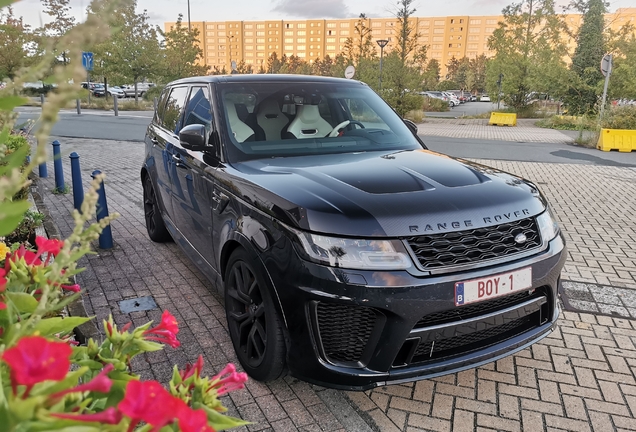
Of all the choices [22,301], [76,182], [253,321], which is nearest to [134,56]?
[76,182]

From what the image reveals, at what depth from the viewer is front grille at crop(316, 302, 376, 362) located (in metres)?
2.46

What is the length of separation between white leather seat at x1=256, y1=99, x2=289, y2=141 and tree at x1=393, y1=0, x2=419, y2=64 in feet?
94.4

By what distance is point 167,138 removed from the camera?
4.77m

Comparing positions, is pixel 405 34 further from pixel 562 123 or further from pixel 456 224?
pixel 456 224

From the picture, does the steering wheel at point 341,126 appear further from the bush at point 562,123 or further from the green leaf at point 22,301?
the bush at point 562,123

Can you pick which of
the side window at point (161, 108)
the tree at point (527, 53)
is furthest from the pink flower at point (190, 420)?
the tree at point (527, 53)

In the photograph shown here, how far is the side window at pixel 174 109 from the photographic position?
15.1 ft

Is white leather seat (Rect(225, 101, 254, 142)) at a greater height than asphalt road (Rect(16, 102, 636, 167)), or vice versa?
white leather seat (Rect(225, 101, 254, 142))

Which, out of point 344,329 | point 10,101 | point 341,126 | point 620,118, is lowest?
point 344,329

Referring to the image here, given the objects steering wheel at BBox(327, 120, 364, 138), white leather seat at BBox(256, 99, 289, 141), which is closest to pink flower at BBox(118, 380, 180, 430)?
white leather seat at BBox(256, 99, 289, 141)

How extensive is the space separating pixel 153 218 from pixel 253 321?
3160 mm

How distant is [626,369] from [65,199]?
7631 millimetres

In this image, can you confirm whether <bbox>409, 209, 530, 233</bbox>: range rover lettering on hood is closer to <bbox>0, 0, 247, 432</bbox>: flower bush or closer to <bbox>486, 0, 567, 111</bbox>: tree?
<bbox>0, 0, 247, 432</bbox>: flower bush

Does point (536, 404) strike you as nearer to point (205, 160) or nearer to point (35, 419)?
point (205, 160)
